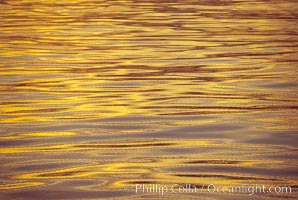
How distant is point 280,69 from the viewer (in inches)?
160

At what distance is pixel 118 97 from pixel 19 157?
98cm

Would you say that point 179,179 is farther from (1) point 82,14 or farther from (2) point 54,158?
(1) point 82,14

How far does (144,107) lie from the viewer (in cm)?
318

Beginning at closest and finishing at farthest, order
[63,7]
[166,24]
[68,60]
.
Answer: [68,60]
[166,24]
[63,7]

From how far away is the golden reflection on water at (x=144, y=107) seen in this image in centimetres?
224

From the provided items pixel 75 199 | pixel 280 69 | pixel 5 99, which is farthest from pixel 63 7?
pixel 75 199

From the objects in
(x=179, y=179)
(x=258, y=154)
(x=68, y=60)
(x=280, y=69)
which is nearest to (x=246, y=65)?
(x=280, y=69)

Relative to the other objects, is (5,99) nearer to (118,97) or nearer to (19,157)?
(118,97)

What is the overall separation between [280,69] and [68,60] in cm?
102

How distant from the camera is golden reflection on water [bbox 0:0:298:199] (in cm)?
224

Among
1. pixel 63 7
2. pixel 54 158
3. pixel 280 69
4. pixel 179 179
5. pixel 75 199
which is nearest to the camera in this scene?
pixel 75 199

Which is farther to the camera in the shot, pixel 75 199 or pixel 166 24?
pixel 166 24

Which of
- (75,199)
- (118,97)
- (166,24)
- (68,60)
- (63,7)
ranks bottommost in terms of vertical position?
(75,199)

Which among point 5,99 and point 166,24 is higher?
point 166,24
